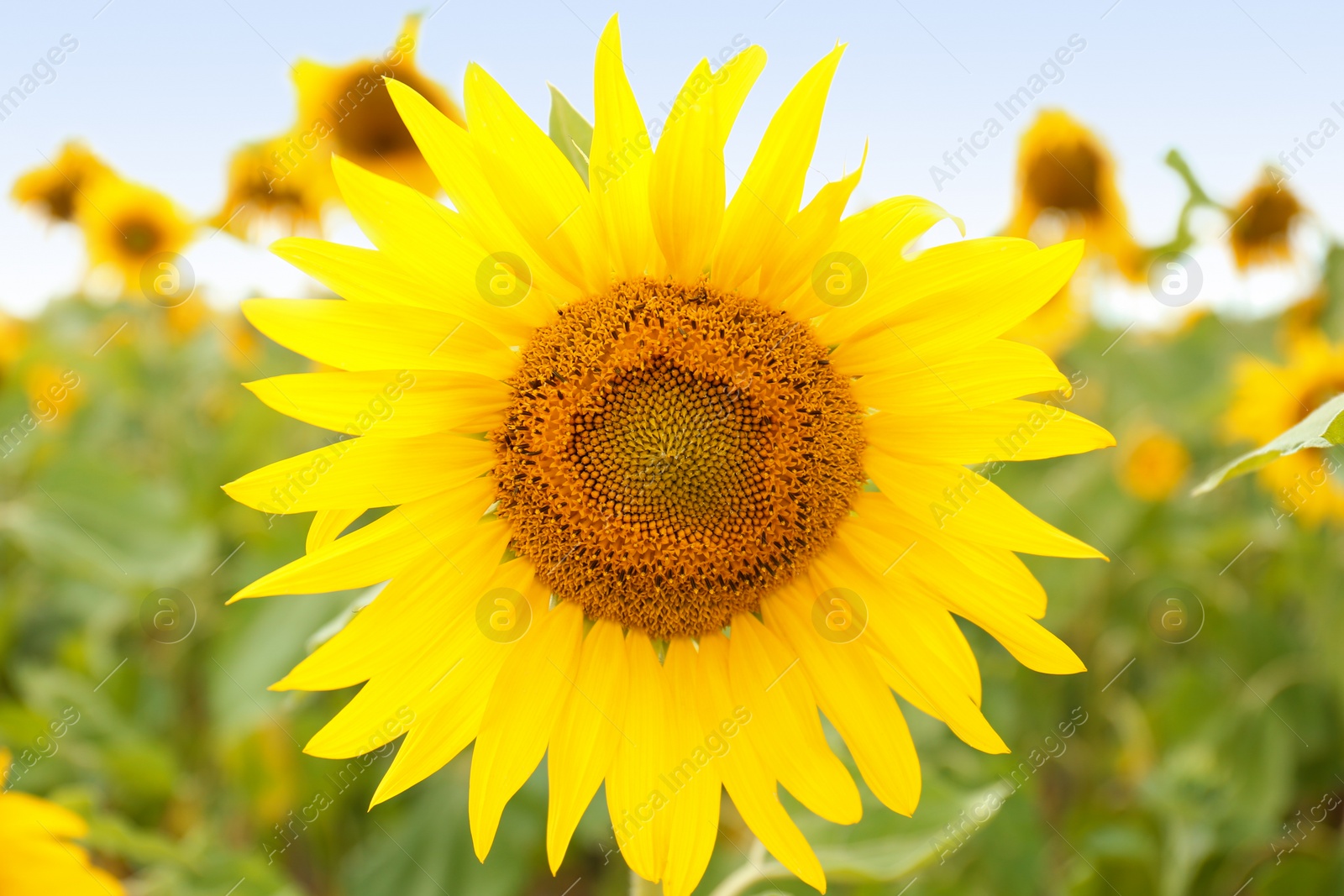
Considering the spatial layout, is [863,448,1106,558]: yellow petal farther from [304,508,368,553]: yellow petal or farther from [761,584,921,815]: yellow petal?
[304,508,368,553]: yellow petal

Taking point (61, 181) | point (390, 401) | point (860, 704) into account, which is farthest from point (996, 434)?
point (61, 181)

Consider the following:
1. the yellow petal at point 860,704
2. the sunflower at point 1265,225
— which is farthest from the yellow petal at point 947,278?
the sunflower at point 1265,225

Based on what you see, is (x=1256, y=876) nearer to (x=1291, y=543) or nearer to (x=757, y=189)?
(x=1291, y=543)

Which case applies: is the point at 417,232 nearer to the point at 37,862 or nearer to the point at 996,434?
the point at 996,434

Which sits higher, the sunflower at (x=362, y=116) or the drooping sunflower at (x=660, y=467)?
the sunflower at (x=362, y=116)

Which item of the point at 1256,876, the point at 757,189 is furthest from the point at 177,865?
the point at 1256,876

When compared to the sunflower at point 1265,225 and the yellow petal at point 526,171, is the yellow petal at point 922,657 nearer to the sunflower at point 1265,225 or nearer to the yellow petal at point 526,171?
the yellow petal at point 526,171
